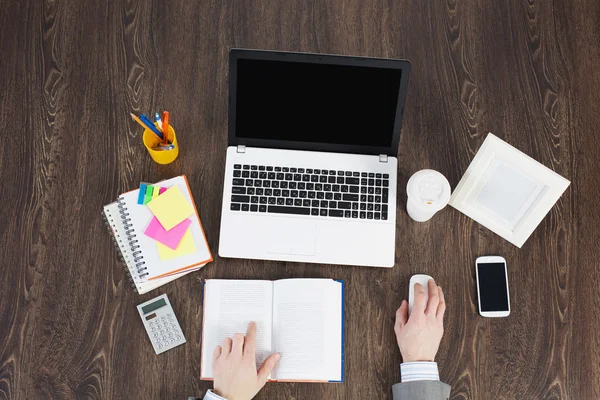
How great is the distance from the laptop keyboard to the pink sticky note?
125 millimetres

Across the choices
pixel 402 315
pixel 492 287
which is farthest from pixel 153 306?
pixel 492 287

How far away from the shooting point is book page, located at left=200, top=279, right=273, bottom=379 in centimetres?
117

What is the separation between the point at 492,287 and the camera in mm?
1188

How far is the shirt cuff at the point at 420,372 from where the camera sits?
113 cm

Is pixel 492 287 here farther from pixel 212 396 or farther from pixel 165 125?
pixel 165 125

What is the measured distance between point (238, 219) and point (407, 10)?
2.22ft

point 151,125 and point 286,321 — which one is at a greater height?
point 151,125

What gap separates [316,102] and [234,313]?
49cm

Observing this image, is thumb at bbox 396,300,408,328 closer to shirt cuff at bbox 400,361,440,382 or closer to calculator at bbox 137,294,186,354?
shirt cuff at bbox 400,361,440,382

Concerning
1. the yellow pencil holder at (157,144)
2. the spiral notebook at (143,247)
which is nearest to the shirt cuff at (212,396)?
the spiral notebook at (143,247)

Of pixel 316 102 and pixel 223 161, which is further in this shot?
pixel 223 161

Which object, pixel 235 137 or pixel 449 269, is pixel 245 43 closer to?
pixel 235 137

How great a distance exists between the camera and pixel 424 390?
1.11 m

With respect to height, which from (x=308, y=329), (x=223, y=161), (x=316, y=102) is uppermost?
(x=316, y=102)
